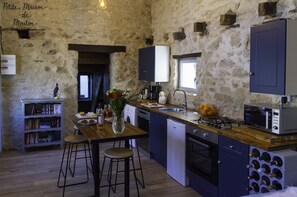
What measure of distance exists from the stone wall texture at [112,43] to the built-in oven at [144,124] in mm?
737

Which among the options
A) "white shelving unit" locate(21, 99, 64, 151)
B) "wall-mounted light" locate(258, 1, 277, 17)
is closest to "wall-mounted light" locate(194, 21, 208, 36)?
"wall-mounted light" locate(258, 1, 277, 17)

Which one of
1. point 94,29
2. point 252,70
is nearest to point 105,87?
point 94,29

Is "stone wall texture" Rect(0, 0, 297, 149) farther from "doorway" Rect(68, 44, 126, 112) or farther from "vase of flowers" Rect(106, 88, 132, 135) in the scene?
"vase of flowers" Rect(106, 88, 132, 135)

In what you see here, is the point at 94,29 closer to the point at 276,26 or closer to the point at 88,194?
the point at 88,194

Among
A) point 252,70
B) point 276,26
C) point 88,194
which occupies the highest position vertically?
point 276,26

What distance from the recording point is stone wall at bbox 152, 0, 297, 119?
3.63 m

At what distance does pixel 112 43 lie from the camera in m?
6.37

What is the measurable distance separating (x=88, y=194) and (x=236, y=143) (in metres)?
2.04

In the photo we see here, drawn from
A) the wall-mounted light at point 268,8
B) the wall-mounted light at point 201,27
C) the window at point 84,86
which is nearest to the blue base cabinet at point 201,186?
the wall-mounted light at point 268,8

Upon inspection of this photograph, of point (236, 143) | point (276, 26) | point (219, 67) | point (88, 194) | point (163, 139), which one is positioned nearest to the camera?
point (276, 26)

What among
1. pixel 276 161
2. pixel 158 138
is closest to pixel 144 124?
pixel 158 138

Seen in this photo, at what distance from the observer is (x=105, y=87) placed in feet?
22.8

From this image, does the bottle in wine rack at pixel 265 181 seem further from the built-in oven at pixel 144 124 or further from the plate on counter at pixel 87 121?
the built-in oven at pixel 144 124

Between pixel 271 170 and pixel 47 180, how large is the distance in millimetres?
3111
